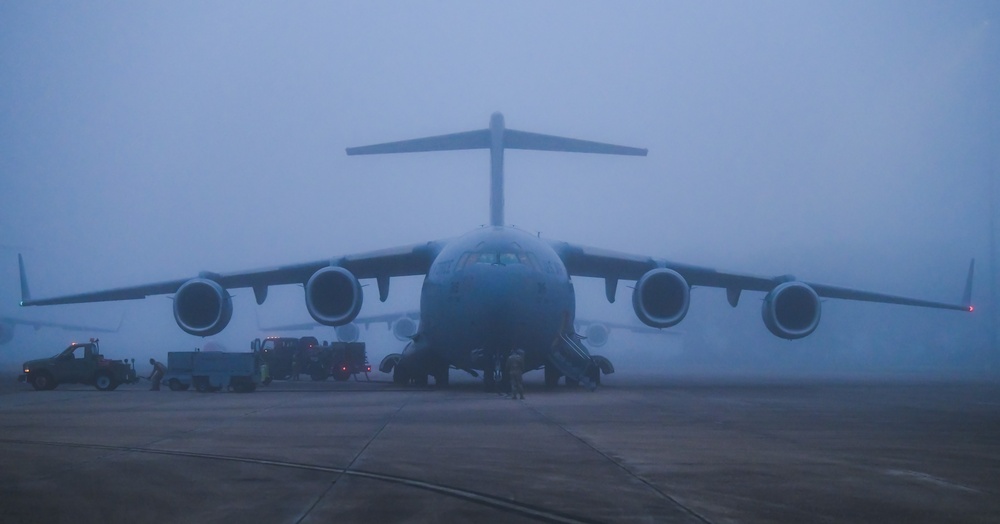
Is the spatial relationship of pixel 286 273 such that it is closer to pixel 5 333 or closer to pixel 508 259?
pixel 508 259

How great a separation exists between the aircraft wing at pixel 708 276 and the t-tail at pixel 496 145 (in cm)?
223

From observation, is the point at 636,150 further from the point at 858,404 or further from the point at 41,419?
the point at 41,419

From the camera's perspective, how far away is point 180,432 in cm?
1108

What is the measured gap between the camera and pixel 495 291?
733 inches

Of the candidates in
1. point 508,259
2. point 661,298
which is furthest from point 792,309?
point 508,259

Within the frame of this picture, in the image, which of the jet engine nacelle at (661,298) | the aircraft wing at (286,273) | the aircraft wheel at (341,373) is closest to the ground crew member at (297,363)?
the aircraft wheel at (341,373)

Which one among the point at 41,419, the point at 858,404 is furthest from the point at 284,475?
the point at 858,404

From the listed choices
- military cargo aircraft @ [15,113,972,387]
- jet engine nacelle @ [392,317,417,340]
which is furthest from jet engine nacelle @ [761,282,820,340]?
jet engine nacelle @ [392,317,417,340]

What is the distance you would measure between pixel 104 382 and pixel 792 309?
17.9 m

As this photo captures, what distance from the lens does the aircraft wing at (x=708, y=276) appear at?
75.7 ft

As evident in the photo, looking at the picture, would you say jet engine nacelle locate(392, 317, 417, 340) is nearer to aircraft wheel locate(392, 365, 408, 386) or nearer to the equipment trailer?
aircraft wheel locate(392, 365, 408, 386)

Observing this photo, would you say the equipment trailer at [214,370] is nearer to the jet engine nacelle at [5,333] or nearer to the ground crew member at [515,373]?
the ground crew member at [515,373]

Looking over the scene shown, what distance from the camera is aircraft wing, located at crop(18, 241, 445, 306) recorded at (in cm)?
2280

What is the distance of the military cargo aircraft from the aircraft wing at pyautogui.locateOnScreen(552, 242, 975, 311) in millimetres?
36
